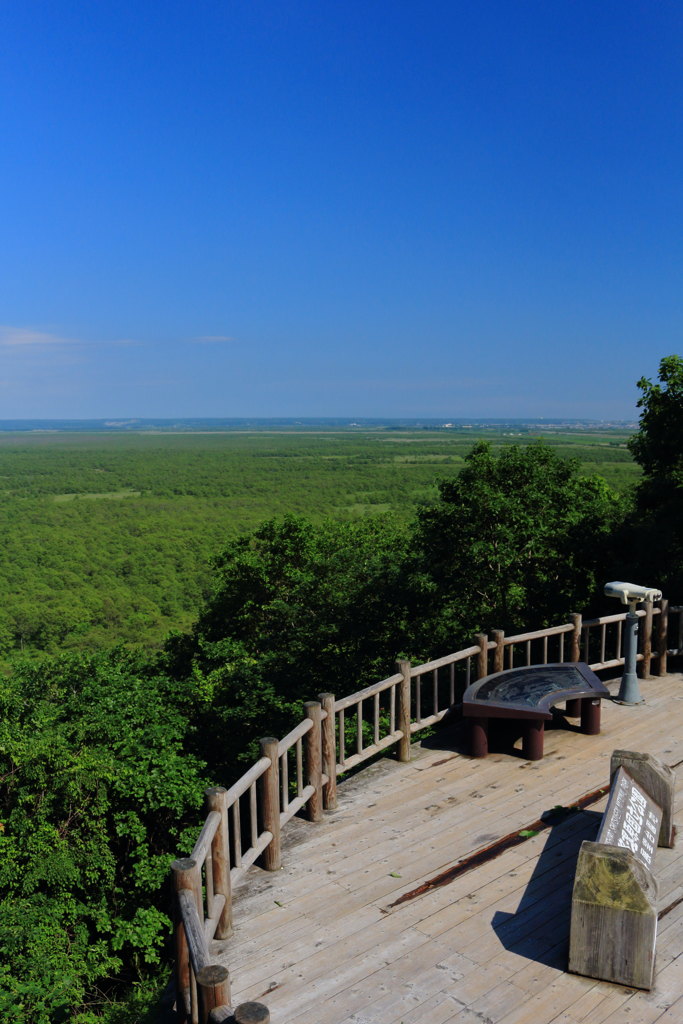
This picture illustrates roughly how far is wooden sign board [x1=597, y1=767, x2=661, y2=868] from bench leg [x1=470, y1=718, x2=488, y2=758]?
1.90 metres

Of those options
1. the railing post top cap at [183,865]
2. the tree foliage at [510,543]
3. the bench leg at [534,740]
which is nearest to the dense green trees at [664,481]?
the tree foliage at [510,543]

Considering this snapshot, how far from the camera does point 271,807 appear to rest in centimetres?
478

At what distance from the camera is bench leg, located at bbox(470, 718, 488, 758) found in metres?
6.40

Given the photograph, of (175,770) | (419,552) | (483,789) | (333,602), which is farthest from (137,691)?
(483,789)

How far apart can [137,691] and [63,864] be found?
4.14m

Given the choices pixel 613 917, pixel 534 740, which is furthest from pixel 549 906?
pixel 534 740

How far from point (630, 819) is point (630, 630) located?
360cm

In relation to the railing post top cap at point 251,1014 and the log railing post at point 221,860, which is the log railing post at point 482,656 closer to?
the log railing post at point 221,860

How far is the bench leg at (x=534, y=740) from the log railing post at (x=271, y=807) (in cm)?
251

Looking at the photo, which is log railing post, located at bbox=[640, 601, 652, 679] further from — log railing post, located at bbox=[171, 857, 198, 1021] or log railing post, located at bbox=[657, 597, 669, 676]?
log railing post, located at bbox=[171, 857, 198, 1021]

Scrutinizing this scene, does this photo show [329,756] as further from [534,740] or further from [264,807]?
[534,740]

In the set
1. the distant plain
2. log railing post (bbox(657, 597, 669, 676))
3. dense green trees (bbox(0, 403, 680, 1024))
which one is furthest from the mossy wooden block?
the distant plain

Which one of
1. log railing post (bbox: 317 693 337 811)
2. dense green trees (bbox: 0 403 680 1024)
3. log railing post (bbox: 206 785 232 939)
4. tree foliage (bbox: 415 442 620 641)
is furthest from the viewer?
tree foliage (bbox: 415 442 620 641)

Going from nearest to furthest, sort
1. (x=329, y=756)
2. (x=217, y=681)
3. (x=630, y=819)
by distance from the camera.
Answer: (x=630, y=819), (x=329, y=756), (x=217, y=681)
